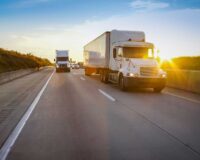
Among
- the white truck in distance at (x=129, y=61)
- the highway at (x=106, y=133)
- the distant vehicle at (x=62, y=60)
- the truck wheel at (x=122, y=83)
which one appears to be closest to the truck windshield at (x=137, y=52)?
the white truck in distance at (x=129, y=61)

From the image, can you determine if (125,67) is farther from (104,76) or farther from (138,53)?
(104,76)

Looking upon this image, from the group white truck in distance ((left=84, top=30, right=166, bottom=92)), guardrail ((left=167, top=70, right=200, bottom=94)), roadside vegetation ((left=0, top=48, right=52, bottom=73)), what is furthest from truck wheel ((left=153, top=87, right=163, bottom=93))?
roadside vegetation ((left=0, top=48, right=52, bottom=73))

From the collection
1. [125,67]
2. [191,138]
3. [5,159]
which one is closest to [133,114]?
[191,138]

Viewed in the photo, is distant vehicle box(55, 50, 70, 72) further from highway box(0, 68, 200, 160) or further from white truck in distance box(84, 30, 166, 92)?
highway box(0, 68, 200, 160)

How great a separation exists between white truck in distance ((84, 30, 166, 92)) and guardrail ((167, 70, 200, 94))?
1979mm

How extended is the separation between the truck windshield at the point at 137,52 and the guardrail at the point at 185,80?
2501 millimetres

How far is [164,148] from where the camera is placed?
552 centimetres

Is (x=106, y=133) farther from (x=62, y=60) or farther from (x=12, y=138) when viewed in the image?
(x=62, y=60)

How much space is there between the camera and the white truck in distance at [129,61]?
15.6 meters

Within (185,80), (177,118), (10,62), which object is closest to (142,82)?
(185,80)

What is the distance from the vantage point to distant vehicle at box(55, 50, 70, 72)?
155 feet

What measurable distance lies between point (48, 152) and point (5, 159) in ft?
2.52

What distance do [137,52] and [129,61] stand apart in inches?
53.9

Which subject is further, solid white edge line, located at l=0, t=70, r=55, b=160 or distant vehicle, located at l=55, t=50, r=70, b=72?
distant vehicle, located at l=55, t=50, r=70, b=72
